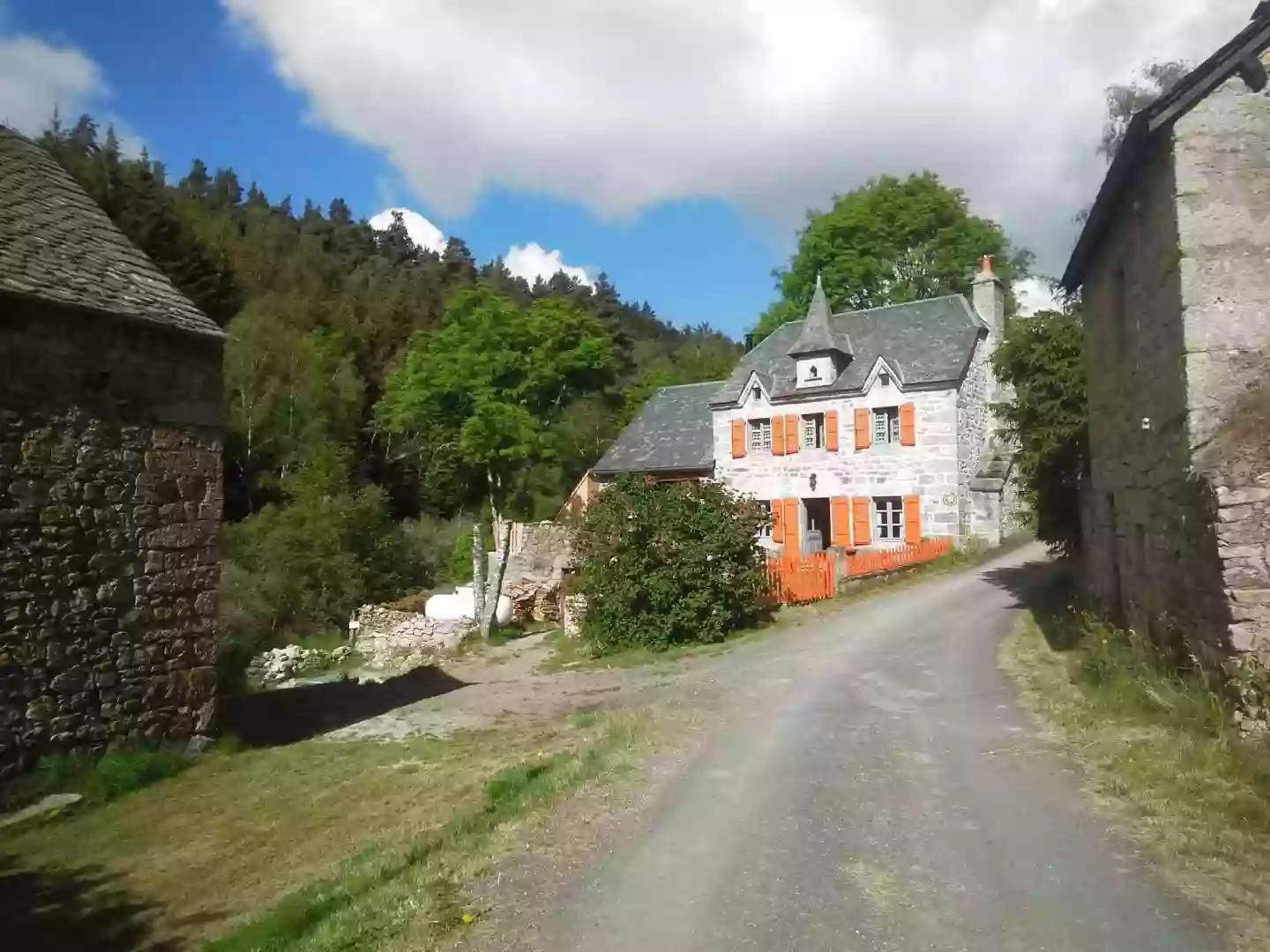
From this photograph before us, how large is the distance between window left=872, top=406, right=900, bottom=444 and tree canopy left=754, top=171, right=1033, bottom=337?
12.9 metres

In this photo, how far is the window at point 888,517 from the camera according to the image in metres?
26.4

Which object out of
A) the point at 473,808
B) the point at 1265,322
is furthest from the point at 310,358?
the point at 1265,322

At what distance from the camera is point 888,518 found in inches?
1050

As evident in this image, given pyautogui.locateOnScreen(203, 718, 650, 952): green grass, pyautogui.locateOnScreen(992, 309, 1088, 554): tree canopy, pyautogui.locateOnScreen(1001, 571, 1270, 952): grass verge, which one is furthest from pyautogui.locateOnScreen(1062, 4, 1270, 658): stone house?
pyautogui.locateOnScreen(992, 309, 1088, 554): tree canopy

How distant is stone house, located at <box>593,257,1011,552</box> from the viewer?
2575 centimetres

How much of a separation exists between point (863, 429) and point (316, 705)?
1872 centimetres

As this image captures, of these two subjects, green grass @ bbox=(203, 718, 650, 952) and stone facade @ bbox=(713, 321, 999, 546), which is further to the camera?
stone facade @ bbox=(713, 321, 999, 546)

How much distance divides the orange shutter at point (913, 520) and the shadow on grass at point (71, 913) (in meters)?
22.4

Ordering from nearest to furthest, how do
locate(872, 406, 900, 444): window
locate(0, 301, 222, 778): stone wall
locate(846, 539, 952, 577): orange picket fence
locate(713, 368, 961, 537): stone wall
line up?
locate(0, 301, 222, 778): stone wall → locate(846, 539, 952, 577): orange picket fence → locate(713, 368, 961, 537): stone wall → locate(872, 406, 900, 444): window

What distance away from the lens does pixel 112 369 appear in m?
9.59

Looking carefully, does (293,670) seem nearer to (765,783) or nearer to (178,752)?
(178,752)

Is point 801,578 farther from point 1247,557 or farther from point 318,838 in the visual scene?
point 318,838

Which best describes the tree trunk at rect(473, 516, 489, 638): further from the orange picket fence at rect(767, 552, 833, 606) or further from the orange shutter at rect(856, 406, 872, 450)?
the orange shutter at rect(856, 406, 872, 450)

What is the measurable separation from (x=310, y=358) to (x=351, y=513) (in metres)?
10.6
